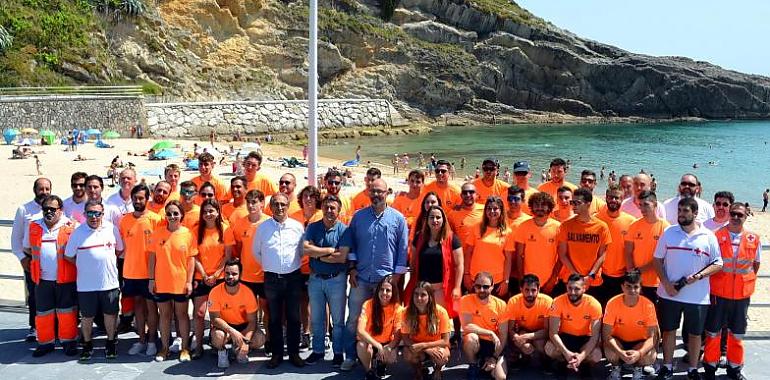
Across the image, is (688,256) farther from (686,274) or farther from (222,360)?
(222,360)

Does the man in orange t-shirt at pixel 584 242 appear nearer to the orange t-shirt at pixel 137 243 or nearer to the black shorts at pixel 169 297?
the black shorts at pixel 169 297

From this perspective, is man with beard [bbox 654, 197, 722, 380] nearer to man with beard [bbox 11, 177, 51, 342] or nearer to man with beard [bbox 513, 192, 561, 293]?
man with beard [bbox 513, 192, 561, 293]

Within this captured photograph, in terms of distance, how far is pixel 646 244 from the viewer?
6047 mm

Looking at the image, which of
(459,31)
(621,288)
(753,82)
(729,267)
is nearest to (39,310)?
(621,288)

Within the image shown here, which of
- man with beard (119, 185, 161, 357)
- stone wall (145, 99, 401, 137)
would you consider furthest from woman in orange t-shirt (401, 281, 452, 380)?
stone wall (145, 99, 401, 137)

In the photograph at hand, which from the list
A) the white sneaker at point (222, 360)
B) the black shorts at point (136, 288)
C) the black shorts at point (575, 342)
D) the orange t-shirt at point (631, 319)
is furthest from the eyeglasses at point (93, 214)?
the orange t-shirt at point (631, 319)

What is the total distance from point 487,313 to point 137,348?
3.38 meters

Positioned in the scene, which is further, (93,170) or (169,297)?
(93,170)

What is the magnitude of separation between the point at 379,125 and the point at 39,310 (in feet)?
185

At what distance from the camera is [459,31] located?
75.7 meters

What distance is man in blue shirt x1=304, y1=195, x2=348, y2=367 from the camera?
19.5ft

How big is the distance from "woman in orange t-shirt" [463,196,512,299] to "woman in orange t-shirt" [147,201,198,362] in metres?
2.72

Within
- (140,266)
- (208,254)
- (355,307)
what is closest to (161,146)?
(140,266)

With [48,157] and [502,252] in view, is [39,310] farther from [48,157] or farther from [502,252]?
[48,157]
